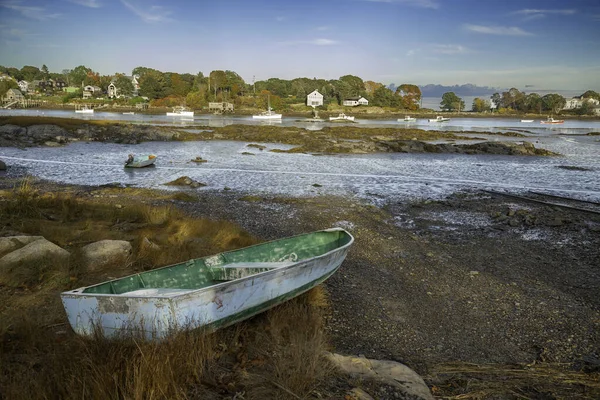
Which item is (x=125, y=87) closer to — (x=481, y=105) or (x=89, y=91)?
(x=89, y=91)

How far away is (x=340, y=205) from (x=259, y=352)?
12378 mm

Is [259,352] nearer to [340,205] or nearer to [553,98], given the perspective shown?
[340,205]

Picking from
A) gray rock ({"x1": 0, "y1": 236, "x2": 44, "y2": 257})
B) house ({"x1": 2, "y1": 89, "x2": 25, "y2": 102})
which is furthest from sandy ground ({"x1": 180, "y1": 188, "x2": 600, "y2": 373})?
house ({"x1": 2, "y1": 89, "x2": 25, "y2": 102})

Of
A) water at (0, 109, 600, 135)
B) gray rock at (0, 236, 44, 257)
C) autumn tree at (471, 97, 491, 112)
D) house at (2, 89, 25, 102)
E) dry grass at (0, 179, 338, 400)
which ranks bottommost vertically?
dry grass at (0, 179, 338, 400)

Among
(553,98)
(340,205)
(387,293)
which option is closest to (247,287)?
(387,293)

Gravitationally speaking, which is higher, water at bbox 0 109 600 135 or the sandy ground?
water at bbox 0 109 600 135

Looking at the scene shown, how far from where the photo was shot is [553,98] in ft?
579

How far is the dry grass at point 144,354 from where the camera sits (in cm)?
409

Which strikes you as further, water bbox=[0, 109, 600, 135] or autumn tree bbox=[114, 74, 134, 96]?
autumn tree bbox=[114, 74, 134, 96]

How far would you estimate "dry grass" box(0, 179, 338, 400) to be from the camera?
409 centimetres

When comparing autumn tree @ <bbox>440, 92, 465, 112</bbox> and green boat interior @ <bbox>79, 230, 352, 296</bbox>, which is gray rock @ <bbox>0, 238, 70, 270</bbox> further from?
autumn tree @ <bbox>440, 92, 465, 112</bbox>

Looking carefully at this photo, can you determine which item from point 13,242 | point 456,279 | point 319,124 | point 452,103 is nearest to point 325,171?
point 456,279

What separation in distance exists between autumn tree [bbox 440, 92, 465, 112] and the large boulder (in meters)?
196

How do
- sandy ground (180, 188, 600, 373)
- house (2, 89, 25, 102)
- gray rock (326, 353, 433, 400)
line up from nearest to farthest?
gray rock (326, 353, 433, 400)
sandy ground (180, 188, 600, 373)
house (2, 89, 25, 102)
